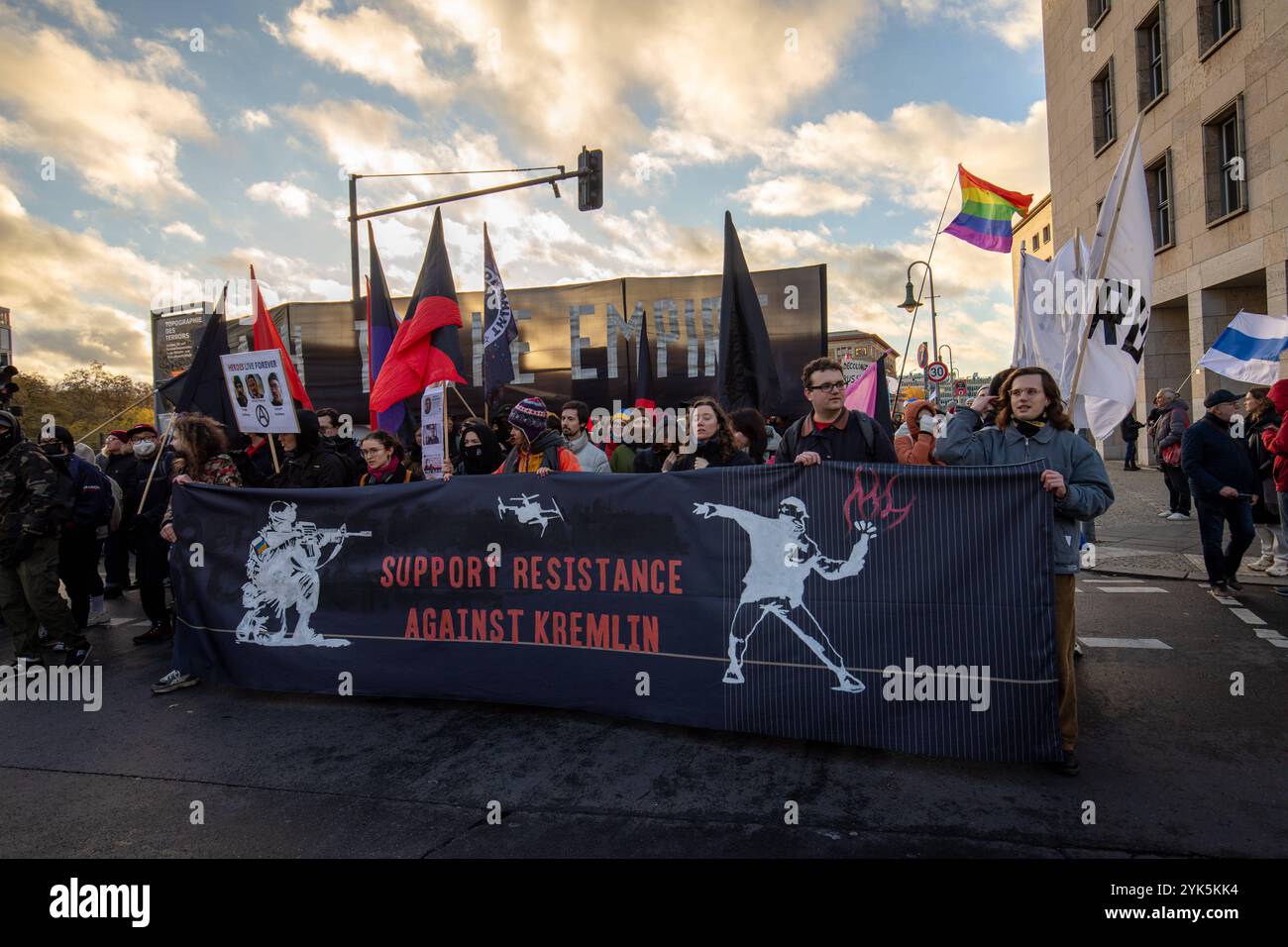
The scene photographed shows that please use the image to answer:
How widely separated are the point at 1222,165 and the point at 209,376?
20.4 metres

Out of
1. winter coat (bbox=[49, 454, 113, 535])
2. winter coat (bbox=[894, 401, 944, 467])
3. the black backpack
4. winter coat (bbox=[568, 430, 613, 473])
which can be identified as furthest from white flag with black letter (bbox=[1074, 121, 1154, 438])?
winter coat (bbox=[49, 454, 113, 535])

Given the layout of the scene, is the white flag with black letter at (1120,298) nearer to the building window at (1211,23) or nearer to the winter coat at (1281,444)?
the winter coat at (1281,444)

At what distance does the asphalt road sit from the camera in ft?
9.40

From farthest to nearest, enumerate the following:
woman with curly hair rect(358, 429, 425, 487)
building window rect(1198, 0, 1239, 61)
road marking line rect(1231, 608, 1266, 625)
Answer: building window rect(1198, 0, 1239, 61) < road marking line rect(1231, 608, 1266, 625) < woman with curly hair rect(358, 429, 425, 487)

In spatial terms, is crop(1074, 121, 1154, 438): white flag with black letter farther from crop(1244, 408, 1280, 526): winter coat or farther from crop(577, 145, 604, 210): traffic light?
A: crop(577, 145, 604, 210): traffic light

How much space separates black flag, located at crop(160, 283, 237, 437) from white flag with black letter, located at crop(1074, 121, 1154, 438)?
714cm

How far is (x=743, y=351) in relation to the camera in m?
6.23

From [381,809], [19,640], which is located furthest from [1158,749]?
[19,640]

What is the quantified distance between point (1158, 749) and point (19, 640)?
7.48m

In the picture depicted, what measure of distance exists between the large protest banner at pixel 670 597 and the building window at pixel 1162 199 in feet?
63.4

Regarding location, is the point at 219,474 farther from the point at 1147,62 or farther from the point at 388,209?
the point at 1147,62

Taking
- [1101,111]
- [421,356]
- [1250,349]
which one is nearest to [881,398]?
[421,356]

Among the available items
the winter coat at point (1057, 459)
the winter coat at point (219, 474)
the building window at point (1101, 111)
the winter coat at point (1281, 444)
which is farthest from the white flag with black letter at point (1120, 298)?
the building window at point (1101, 111)
